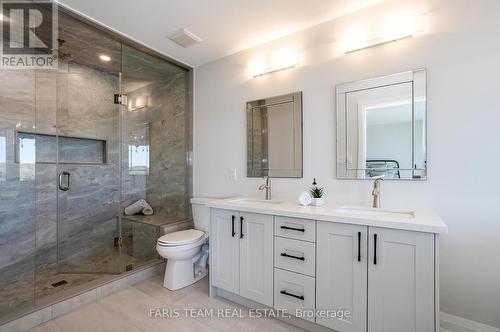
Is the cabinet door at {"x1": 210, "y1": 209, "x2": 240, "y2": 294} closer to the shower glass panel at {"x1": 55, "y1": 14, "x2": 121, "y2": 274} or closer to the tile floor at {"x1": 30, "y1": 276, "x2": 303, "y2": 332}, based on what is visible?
the tile floor at {"x1": 30, "y1": 276, "x2": 303, "y2": 332}

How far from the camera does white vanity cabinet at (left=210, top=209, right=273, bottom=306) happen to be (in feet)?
5.77

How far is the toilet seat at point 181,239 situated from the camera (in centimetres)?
216

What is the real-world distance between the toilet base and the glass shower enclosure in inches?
19.2

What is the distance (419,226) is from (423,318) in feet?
1.63

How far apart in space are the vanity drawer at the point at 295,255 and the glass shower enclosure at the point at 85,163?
5.21ft

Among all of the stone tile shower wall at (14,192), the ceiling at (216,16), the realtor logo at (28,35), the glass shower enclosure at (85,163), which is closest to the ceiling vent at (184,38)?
the ceiling at (216,16)

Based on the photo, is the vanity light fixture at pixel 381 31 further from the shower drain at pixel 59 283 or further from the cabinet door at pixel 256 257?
the shower drain at pixel 59 283

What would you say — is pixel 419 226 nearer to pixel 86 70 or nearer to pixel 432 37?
pixel 432 37

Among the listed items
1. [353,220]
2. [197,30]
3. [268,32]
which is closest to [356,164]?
[353,220]

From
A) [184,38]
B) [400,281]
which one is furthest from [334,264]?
[184,38]

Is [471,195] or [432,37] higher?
[432,37]

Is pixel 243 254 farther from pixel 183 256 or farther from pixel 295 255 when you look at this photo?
pixel 183 256

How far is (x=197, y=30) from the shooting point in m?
2.21

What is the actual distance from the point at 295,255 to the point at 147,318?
4.05 feet
